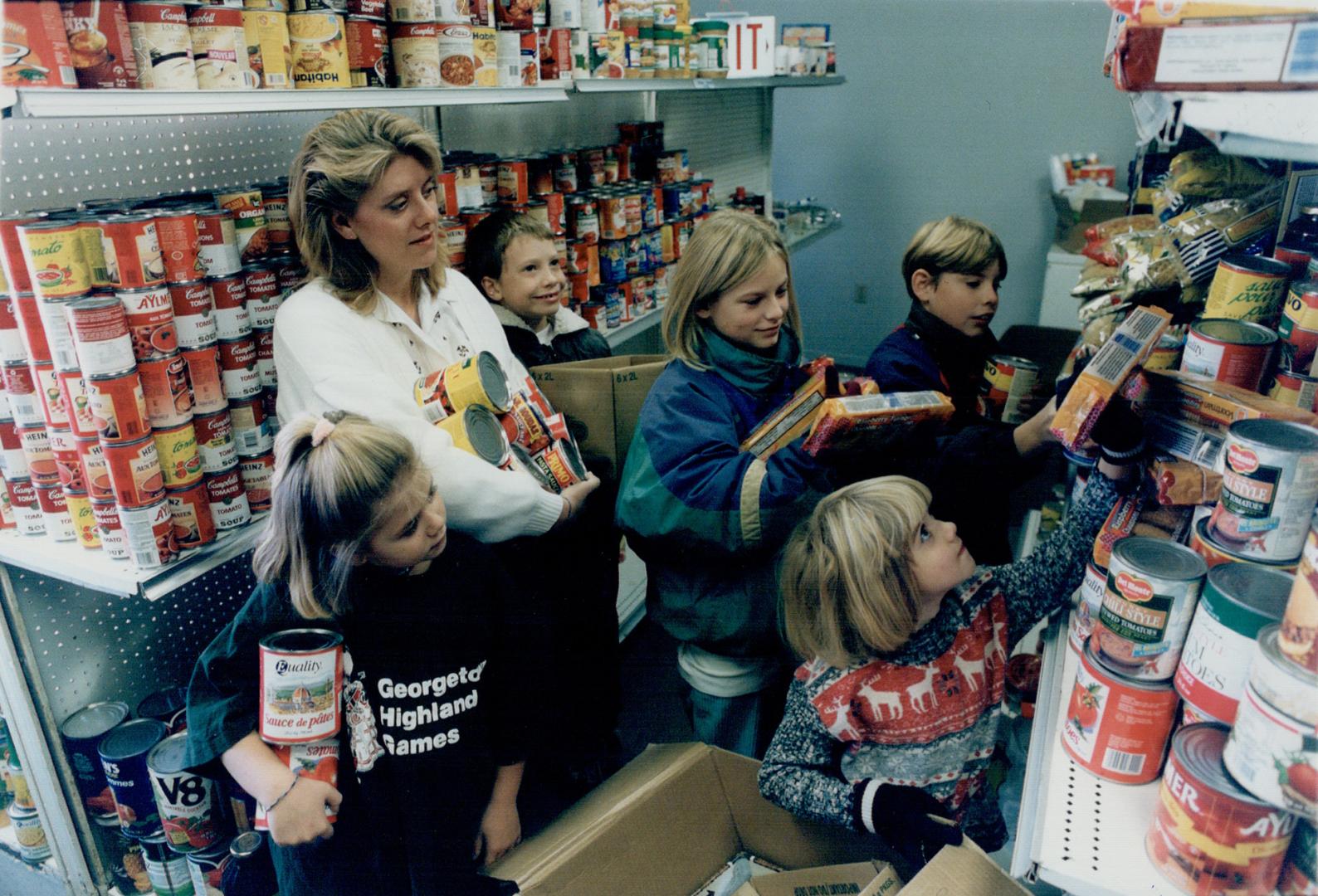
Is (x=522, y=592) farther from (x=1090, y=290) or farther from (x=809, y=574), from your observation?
(x=1090, y=290)

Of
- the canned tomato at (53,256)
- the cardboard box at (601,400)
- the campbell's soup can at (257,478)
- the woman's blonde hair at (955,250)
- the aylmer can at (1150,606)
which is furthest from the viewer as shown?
the woman's blonde hair at (955,250)

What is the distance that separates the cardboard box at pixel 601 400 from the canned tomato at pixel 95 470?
1.00 m

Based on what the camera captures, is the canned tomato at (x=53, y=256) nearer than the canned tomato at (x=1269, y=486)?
No

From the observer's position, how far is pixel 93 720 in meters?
1.94

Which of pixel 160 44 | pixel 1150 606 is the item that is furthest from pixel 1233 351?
pixel 160 44

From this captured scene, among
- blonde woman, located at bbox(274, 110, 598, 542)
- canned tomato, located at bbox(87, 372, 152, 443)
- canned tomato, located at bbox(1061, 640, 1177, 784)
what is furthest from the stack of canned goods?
canned tomato, located at bbox(1061, 640, 1177, 784)

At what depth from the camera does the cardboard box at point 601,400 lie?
2.21 meters

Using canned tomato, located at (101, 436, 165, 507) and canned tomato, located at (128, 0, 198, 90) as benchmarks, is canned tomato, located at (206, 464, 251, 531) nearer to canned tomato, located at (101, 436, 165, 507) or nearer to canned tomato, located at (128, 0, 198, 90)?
canned tomato, located at (101, 436, 165, 507)

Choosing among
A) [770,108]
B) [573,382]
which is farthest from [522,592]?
[770,108]

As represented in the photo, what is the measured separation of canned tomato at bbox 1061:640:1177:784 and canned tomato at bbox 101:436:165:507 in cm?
160

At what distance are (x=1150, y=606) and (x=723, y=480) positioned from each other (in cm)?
85

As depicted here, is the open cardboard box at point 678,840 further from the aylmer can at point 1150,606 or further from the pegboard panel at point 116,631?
the pegboard panel at point 116,631

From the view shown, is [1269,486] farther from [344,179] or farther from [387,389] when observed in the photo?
[344,179]

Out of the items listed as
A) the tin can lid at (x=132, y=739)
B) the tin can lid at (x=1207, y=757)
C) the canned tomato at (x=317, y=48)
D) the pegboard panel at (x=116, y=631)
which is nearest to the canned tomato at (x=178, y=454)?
the pegboard panel at (x=116, y=631)
